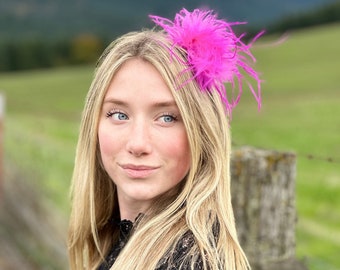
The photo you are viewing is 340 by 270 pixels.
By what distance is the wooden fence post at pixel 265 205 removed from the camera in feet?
9.43

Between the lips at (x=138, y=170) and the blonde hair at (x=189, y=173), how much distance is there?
95 millimetres

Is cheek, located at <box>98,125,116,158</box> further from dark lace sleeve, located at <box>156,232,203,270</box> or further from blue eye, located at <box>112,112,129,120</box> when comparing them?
dark lace sleeve, located at <box>156,232,203,270</box>

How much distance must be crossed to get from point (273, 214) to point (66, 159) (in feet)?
26.9

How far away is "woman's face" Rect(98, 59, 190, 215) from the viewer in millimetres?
1760

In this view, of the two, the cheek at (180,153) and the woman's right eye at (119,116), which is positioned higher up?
the woman's right eye at (119,116)

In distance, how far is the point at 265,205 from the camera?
2.93 m

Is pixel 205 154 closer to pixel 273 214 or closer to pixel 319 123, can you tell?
pixel 273 214

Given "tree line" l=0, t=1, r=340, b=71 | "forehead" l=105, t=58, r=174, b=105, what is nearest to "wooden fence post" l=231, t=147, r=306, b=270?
"forehead" l=105, t=58, r=174, b=105

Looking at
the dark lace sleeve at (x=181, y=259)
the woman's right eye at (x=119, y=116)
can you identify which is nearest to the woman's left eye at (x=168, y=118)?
the woman's right eye at (x=119, y=116)

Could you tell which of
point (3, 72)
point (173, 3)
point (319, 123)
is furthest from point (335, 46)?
point (173, 3)

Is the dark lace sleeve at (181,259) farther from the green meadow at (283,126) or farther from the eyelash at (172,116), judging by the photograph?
the green meadow at (283,126)

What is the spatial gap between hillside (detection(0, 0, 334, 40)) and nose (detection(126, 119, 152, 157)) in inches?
3644

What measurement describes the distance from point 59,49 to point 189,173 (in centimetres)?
5562

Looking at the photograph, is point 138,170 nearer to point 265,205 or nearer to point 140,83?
point 140,83
